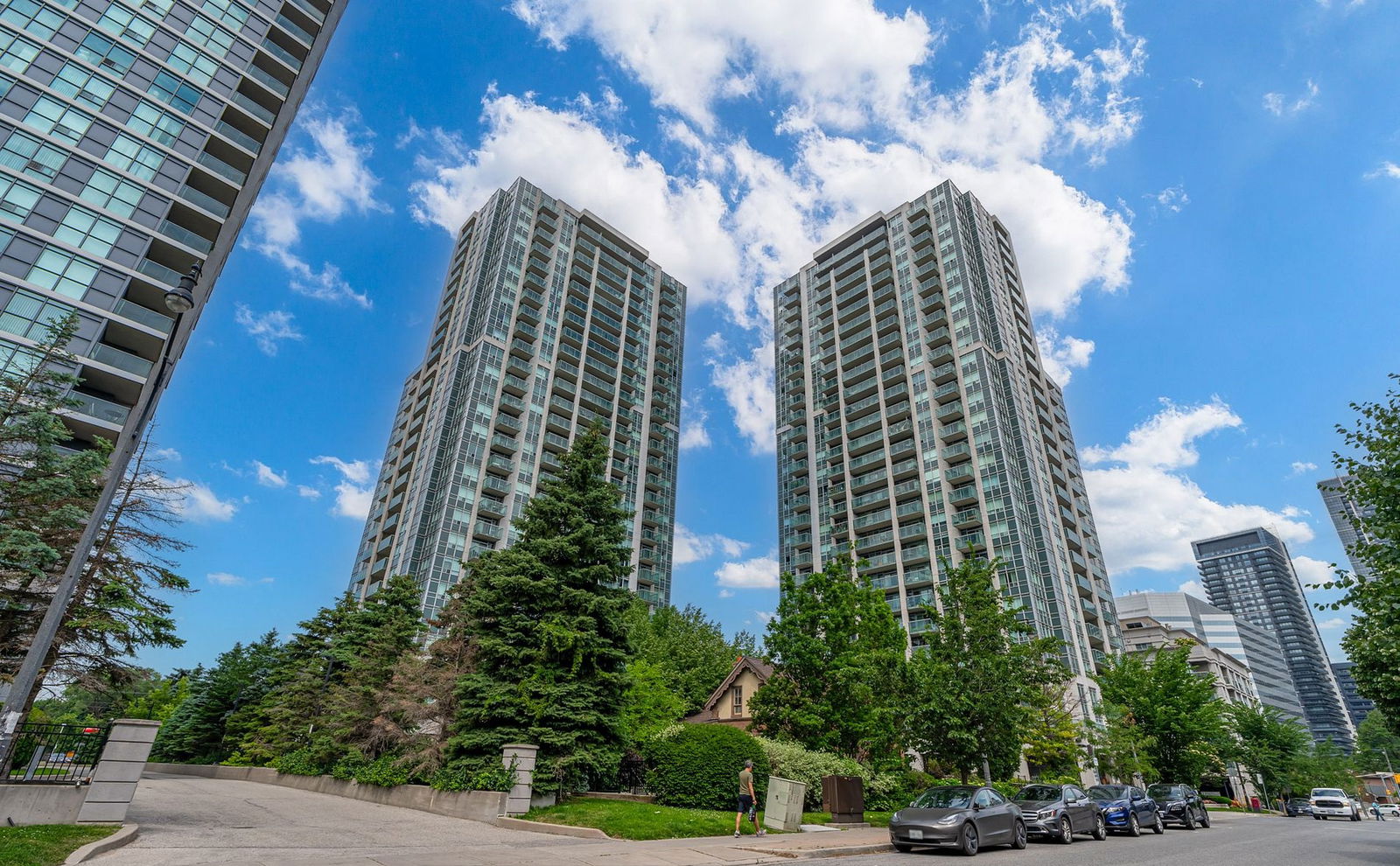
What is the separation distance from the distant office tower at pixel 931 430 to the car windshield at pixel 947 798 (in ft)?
129

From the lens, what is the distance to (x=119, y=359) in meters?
35.0

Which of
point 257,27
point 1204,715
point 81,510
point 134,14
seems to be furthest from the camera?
point 257,27

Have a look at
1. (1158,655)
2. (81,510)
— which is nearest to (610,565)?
(81,510)

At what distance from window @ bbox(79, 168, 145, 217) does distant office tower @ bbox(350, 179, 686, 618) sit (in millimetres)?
29049

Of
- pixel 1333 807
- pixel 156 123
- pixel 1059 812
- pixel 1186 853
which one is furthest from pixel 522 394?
pixel 1333 807

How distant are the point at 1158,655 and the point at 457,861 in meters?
45.9

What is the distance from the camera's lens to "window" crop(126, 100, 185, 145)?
130ft

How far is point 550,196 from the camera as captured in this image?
268ft

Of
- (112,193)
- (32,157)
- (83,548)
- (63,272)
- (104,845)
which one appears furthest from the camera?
(112,193)

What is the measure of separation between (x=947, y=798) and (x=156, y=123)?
179 ft

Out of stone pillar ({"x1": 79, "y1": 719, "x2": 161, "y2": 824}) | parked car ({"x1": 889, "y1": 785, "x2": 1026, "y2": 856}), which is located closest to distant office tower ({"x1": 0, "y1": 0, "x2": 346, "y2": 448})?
stone pillar ({"x1": 79, "y1": 719, "x2": 161, "y2": 824})

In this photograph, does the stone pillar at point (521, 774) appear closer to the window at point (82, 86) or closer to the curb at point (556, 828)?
the curb at point (556, 828)

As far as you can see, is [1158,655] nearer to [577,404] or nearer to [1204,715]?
[1204,715]

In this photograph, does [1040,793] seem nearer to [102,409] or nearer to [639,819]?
[639,819]
